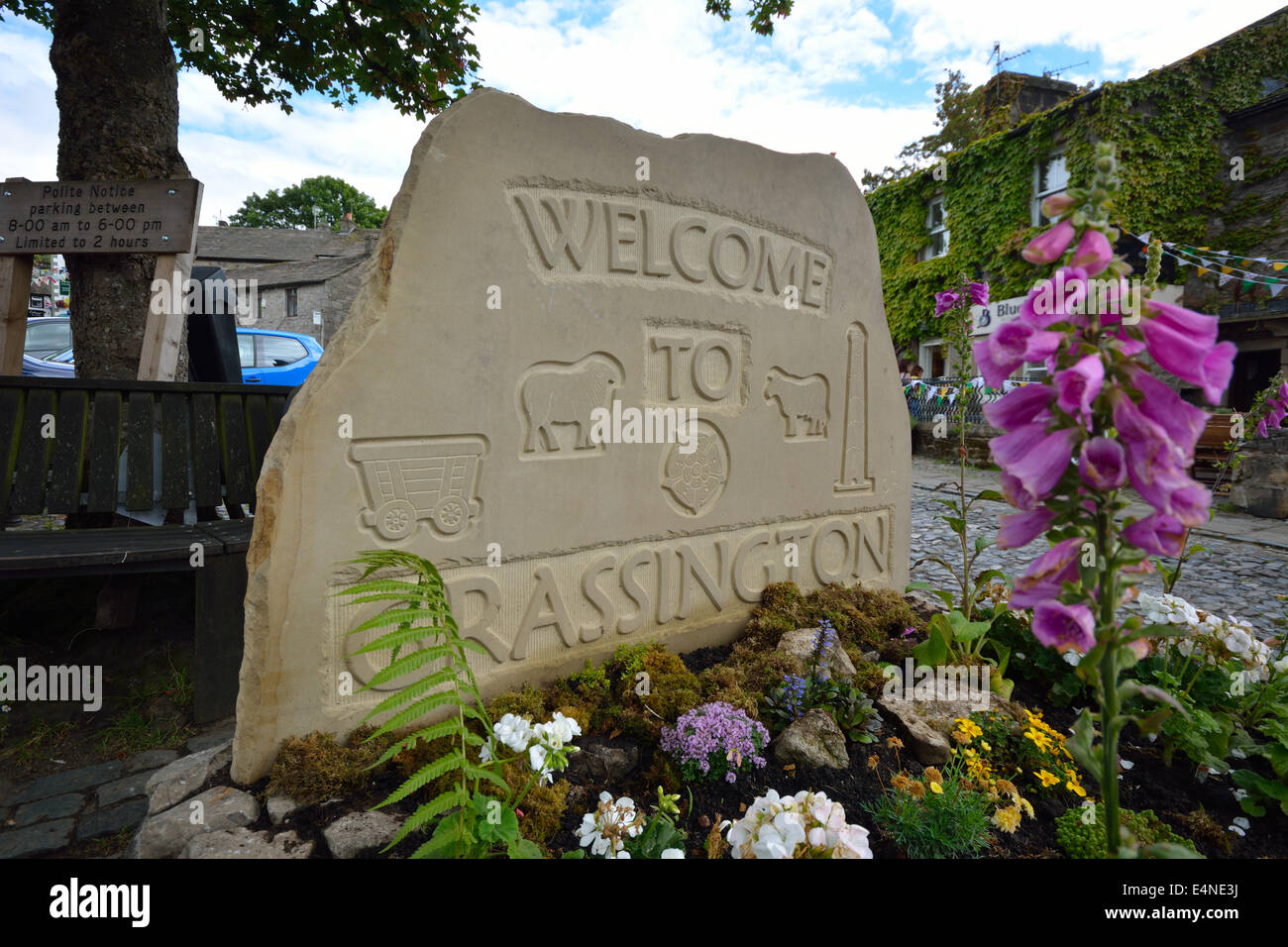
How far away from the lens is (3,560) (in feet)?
8.74

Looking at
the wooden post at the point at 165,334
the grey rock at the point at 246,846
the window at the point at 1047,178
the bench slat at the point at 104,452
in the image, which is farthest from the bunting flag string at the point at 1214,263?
the grey rock at the point at 246,846

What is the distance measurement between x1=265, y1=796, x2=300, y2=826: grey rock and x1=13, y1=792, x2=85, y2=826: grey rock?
1210 mm

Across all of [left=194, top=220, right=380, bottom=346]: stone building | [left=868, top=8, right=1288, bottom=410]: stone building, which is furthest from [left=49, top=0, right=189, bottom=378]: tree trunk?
[left=194, top=220, right=380, bottom=346]: stone building

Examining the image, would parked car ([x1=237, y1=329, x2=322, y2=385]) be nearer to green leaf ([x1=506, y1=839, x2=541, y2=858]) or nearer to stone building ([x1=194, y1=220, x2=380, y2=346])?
green leaf ([x1=506, y1=839, x2=541, y2=858])

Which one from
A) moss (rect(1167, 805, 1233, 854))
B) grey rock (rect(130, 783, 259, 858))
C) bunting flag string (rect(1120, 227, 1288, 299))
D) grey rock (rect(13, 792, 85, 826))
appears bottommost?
grey rock (rect(13, 792, 85, 826))

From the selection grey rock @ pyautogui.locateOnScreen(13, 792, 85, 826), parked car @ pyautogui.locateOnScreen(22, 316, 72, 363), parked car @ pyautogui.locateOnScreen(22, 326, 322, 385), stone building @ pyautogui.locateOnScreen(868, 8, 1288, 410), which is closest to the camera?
grey rock @ pyautogui.locateOnScreen(13, 792, 85, 826)

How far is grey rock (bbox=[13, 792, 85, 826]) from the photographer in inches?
97.7

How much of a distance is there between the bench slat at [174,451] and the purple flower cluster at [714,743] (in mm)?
2801

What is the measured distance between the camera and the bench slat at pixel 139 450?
3.36 metres

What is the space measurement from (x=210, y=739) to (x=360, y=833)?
165 centimetres

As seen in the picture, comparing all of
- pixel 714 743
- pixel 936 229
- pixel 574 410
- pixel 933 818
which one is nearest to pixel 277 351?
pixel 574 410

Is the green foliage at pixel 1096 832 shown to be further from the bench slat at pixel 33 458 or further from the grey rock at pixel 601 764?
the bench slat at pixel 33 458

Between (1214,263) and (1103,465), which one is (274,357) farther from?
(1214,263)
